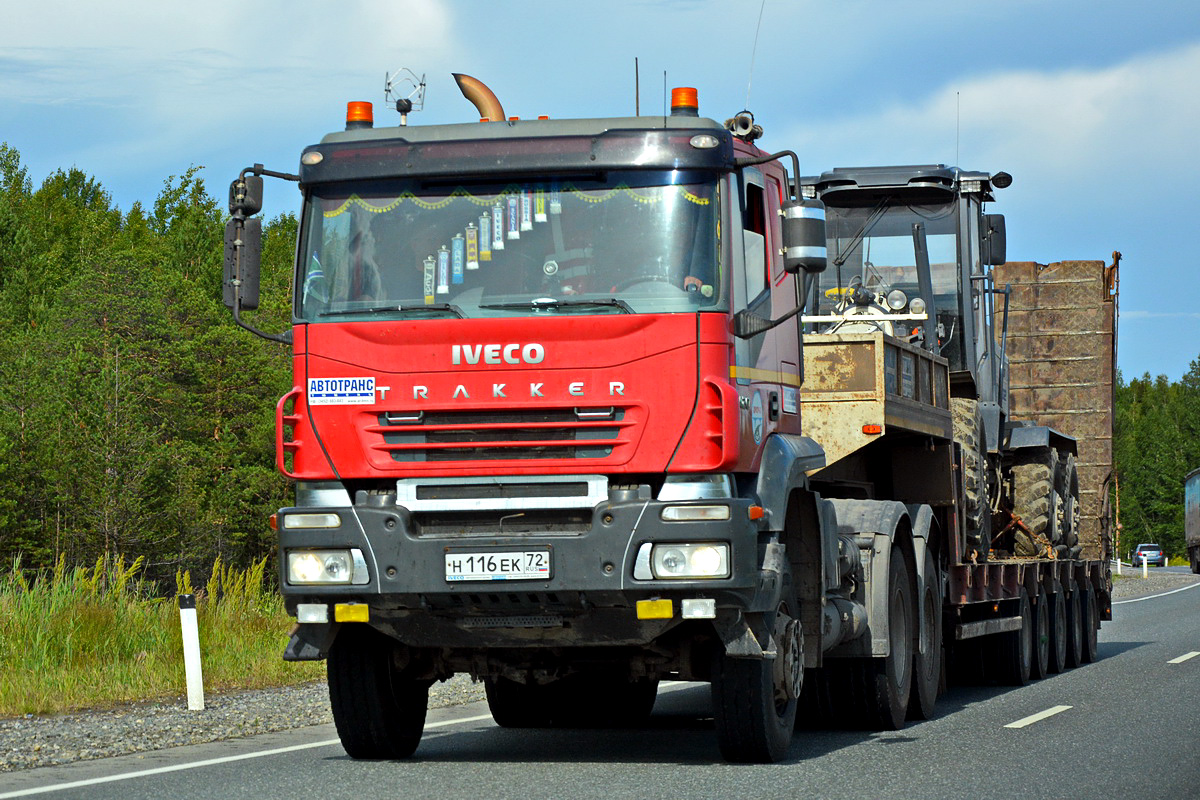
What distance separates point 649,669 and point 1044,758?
85.6 inches

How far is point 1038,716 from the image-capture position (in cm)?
1166

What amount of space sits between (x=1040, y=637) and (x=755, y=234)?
9112 millimetres

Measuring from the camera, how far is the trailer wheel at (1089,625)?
18.5 metres

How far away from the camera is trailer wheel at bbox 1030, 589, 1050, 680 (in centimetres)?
1636

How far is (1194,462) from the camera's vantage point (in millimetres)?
140000

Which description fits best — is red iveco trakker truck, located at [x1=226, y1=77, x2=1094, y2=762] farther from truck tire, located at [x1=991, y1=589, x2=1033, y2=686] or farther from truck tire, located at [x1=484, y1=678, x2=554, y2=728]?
truck tire, located at [x1=991, y1=589, x2=1033, y2=686]

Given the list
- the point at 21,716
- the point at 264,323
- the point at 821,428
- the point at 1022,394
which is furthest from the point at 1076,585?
the point at 264,323

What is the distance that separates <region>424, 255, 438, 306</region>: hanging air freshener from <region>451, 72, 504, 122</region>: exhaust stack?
1216 millimetres

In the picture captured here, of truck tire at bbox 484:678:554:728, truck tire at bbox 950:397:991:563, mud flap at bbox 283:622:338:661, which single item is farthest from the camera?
truck tire at bbox 950:397:991:563

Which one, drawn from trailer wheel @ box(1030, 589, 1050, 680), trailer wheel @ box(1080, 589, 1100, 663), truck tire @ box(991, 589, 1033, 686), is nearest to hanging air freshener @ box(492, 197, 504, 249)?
truck tire @ box(991, 589, 1033, 686)

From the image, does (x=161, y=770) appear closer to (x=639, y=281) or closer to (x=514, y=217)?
(x=514, y=217)

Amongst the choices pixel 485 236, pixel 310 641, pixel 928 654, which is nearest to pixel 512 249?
pixel 485 236

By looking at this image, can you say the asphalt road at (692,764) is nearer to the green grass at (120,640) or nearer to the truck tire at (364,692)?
the truck tire at (364,692)

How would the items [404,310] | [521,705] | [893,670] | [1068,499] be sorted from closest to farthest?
1. [404,310]
2. [893,670]
3. [521,705]
4. [1068,499]
